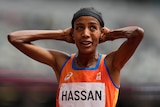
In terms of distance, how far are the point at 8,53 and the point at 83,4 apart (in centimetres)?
88

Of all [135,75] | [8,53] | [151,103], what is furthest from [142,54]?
[8,53]

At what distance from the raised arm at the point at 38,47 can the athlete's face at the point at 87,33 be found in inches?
4.1

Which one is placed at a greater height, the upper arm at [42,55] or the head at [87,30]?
the head at [87,30]

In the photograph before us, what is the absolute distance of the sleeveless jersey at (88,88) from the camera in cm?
158

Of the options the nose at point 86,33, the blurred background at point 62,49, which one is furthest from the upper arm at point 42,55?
the blurred background at point 62,49

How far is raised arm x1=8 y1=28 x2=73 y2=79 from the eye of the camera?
1.70 m

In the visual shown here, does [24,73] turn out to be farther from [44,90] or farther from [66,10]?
[66,10]

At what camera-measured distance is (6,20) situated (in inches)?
135

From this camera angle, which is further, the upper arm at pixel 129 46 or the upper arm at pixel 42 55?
the upper arm at pixel 42 55

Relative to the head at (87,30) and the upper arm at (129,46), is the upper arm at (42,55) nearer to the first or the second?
the head at (87,30)

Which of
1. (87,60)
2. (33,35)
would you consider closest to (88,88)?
(87,60)

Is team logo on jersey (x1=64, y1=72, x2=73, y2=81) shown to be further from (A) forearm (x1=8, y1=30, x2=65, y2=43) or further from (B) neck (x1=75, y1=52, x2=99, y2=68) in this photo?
(A) forearm (x1=8, y1=30, x2=65, y2=43)

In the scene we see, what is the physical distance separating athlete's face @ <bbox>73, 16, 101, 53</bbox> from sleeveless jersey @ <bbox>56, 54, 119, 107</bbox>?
0.11 meters

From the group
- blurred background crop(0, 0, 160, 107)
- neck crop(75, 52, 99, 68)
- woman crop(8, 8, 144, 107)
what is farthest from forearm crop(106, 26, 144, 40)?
blurred background crop(0, 0, 160, 107)
